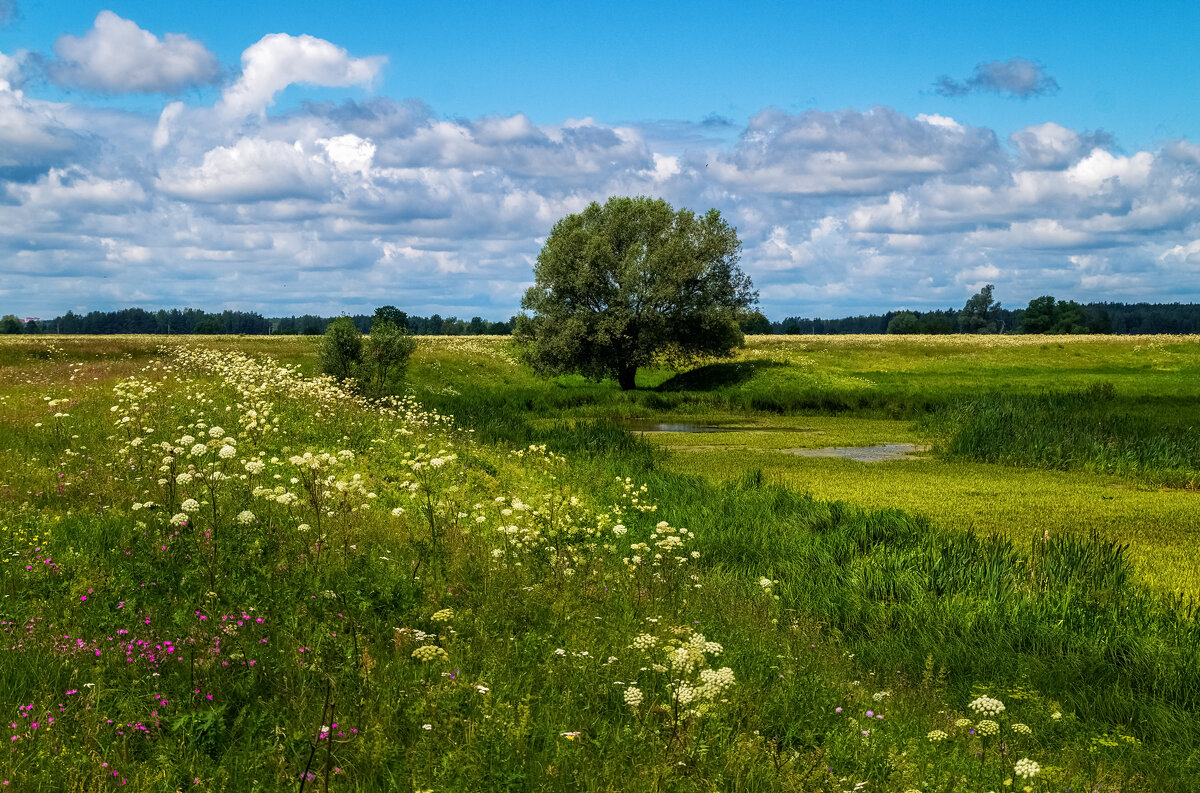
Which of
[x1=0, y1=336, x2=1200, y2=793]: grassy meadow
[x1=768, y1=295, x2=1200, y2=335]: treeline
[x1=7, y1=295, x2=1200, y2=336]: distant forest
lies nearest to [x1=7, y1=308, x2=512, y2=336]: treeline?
[x1=7, y1=295, x2=1200, y2=336]: distant forest

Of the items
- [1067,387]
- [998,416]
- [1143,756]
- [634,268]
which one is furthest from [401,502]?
[1067,387]

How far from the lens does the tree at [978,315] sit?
16062 cm

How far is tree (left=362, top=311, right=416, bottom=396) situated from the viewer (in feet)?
115

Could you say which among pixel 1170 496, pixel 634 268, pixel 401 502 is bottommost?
pixel 1170 496

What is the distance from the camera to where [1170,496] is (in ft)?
60.4

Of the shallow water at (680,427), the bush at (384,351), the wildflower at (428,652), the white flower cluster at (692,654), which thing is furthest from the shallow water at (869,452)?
the wildflower at (428,652)

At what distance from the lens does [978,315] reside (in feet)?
536

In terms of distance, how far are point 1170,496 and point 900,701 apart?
1540 centimetres

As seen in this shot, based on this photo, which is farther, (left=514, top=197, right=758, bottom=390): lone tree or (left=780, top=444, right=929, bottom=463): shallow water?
(left=514, top=197, right=758, bottom=390): lone tree

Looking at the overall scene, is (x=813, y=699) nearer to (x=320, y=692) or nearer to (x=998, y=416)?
(x=320, y=692)

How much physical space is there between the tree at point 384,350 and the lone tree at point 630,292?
40.5 feet

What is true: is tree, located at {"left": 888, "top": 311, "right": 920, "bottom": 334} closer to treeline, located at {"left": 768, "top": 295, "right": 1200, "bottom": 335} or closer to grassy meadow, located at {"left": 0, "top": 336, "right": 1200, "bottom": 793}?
treeline, located at {"left": 768, "top": 295, "right": 1200, "bottom": 335}

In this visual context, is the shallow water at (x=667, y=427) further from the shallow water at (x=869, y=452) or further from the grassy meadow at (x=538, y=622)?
the grassy meadow at (x=538, y=622)

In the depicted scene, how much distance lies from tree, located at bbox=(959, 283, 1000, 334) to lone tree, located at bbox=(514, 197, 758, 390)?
419 ft
